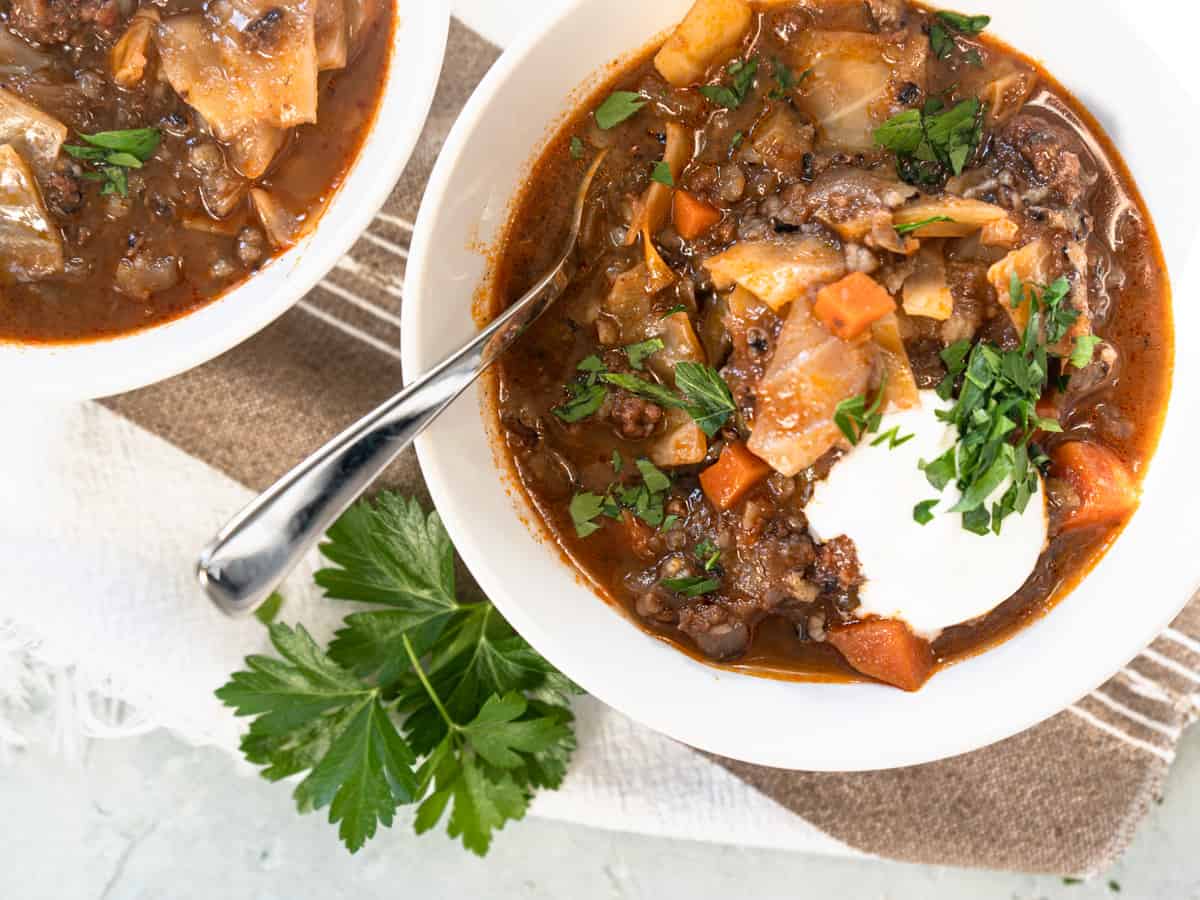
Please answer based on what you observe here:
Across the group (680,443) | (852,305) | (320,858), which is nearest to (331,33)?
(680,443)

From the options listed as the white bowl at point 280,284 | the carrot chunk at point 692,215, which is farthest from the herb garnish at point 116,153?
the carrot chunk at point 692,215

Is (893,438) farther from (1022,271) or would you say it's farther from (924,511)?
(1022,271)

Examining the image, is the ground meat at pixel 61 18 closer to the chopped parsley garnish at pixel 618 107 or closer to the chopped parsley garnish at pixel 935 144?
the chopped parsley garnish at pixel 618 107

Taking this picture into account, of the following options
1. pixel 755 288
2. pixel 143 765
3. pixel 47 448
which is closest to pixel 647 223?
pixel 755 288

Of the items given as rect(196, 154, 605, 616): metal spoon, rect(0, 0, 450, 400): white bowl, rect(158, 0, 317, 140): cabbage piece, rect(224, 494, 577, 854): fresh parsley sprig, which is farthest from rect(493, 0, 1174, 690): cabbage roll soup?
rect(158, 0, 317, 140): cabbage piece

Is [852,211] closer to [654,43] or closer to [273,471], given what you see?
[654,43]

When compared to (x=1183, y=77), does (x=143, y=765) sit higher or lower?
lower
